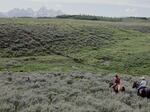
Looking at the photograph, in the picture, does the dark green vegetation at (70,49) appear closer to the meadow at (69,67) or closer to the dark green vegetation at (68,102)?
the meadow at (69,67)

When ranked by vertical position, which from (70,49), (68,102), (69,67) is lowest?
(70,49)

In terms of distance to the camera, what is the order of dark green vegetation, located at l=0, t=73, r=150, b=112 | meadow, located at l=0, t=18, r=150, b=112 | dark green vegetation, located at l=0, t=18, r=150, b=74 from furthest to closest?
dark green vegetation, located at l=0, t=18, r=150, b=74 → meadow, located at l=0, t=18, r=150, b=112 → dark green vegetation, located at l=0, t=73, r=150, b=112

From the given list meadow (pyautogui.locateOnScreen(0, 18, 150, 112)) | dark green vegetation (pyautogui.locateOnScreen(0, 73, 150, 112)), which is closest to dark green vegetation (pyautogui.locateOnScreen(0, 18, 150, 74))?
meadow (pyautogui.locateOnScreen(0, 18, 150, 112))

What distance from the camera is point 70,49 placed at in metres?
70.9

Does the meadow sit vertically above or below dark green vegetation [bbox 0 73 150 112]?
below

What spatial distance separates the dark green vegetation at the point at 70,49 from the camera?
52250mm

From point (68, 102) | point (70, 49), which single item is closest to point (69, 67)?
point (70, 49)

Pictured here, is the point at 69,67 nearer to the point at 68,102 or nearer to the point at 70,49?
the point at 70,49

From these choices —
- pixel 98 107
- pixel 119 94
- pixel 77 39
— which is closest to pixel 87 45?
pixel 77 39

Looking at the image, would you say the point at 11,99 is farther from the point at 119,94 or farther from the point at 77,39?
the point at 77,39

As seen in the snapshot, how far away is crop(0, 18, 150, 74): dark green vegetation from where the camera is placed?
52.2m

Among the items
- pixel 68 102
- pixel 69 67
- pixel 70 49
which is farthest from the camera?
pixel 70 49

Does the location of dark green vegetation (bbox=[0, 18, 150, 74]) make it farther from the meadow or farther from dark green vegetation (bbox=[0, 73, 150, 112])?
dark green vegetation (bbox=[0, 73, 150, 112])

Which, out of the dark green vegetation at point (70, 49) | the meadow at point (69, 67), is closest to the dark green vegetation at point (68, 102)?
the meadow at point (69, 67)
